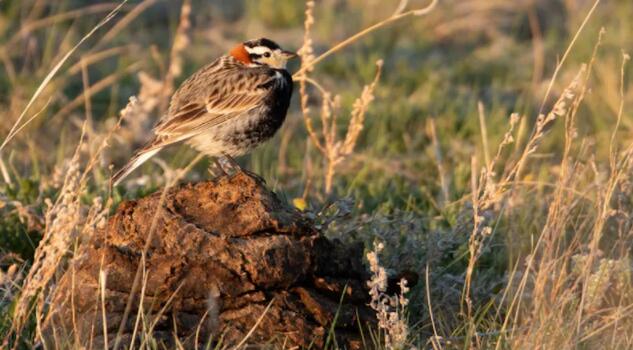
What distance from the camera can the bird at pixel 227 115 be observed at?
6.45 meters

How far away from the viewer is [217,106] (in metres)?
6.55

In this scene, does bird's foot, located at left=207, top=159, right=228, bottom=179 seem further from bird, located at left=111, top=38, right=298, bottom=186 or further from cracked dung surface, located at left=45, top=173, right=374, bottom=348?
cracked dung surface, located at left=45, top=173, right=374, bottom=348

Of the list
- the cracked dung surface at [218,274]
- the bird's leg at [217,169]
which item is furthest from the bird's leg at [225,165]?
the cracked dung surface at [218,274]

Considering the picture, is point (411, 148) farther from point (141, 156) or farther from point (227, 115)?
point (141, 156)

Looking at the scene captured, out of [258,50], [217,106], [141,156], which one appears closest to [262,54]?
[258,50]

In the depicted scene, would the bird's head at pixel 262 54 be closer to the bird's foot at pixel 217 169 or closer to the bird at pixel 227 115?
the bird at pixel 227 115

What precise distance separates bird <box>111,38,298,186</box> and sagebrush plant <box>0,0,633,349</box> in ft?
1.00

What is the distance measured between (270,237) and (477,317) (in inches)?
48.4

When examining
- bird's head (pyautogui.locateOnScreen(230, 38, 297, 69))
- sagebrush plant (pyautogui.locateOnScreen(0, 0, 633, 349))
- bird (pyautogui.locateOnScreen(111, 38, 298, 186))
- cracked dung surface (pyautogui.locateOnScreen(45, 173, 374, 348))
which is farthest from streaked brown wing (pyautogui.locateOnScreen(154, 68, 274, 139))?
cracked dung surface (pyautogui.locateOnScreen(45, 173, 374, 348))

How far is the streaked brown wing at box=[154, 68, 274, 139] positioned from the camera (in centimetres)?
646

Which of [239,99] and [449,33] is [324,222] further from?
[449,33]

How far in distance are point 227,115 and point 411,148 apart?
3.04 m

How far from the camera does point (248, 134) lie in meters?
6.45

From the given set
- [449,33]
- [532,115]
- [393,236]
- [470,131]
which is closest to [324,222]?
[393,236]
